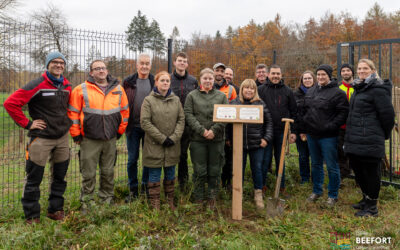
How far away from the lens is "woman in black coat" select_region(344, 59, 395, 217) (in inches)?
152

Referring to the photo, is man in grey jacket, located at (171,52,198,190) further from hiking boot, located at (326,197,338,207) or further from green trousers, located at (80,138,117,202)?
hiking boot, located at (326,197,338,207)

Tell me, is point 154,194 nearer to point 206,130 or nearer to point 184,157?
point 184,157

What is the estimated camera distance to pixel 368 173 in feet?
13.7

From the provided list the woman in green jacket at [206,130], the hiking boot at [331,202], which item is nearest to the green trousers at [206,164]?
the woman in green jacket at [206,130]

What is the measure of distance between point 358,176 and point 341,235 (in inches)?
43.4

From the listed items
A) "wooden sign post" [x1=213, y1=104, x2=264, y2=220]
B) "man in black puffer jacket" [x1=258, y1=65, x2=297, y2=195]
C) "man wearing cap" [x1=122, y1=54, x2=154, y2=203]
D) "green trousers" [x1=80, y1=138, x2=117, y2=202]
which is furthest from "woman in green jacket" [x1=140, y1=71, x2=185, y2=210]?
"man in black puffer jacket" [x1=258, y1=65, x2=297, y2=195]

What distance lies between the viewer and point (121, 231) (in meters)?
3.36

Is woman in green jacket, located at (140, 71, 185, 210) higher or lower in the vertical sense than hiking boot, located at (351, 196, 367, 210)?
higher

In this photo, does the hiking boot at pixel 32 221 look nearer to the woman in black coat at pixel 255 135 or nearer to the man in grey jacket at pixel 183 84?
the man in grey jacket at pixel 183 84

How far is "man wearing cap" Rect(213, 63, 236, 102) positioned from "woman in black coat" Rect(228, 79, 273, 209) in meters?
0.63

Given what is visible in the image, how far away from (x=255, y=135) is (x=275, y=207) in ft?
3.63

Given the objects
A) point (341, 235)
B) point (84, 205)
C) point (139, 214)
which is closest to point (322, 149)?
point (341, 235)

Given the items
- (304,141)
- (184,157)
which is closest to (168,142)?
(184,157)

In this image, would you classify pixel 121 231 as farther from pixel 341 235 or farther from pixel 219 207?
pixel 341 235
